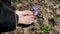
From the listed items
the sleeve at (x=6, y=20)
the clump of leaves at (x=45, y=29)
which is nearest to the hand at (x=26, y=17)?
the clump of leaves at (x=45, y=29)

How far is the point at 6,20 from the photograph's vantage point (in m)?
2.31

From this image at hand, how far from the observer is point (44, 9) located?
3816mm

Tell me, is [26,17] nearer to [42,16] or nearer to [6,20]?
[42,16]

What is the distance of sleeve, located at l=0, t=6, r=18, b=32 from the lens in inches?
90.2

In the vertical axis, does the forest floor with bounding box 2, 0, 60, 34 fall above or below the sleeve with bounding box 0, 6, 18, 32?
below

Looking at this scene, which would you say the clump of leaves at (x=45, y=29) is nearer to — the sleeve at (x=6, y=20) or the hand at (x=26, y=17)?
the hand at (x=26, y=17)

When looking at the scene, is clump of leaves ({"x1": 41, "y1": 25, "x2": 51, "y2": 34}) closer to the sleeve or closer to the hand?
the hand

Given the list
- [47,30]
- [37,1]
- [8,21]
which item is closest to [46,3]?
[37,1]

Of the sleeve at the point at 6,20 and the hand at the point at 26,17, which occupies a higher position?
the sleeve at the point at 6,20

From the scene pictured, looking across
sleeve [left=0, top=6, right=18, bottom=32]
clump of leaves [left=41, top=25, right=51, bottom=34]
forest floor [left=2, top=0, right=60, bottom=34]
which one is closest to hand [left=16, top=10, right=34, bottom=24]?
forest floor [left=2, top=0, right=60, bottom=34]

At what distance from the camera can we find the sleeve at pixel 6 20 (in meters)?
2.29

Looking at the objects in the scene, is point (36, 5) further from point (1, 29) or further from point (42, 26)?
point (1, 29)

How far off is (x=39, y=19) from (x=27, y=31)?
16.4 inches

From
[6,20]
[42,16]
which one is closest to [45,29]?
[42,16]
